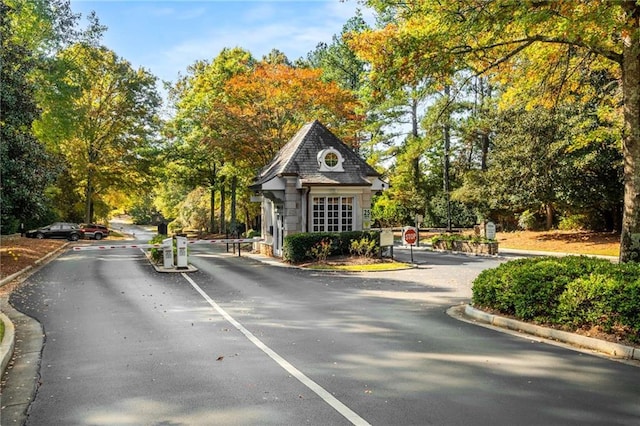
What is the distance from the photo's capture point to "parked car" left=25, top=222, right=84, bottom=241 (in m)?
40.7

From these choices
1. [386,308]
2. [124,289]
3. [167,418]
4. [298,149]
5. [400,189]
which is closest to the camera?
[167,418]

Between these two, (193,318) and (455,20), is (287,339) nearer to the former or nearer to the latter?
(193,318)

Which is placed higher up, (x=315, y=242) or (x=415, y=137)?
(x=415, y=137)

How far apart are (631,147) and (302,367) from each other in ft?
26.5

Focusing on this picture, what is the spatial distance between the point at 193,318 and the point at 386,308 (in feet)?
14.0

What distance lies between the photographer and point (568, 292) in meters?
8.74

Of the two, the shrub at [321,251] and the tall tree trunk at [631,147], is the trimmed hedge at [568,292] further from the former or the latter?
the shrub at [321,251]

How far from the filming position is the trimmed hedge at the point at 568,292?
794cm

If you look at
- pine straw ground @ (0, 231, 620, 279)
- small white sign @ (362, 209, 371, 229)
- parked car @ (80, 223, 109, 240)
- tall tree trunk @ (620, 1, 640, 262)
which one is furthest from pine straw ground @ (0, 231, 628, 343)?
tall tree trunk @ (620, 1, 640, 262)

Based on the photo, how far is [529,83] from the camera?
13.4 meters

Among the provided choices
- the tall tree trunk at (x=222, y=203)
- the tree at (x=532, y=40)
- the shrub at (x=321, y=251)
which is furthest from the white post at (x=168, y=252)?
the tall tree trunk at (x=222, y=203)

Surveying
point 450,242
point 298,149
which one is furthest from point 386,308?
point 450,242

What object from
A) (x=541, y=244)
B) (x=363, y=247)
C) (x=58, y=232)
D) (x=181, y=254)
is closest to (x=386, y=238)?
(x=363, y=247)

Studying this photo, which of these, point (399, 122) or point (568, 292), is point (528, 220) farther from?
point (568, 292)
